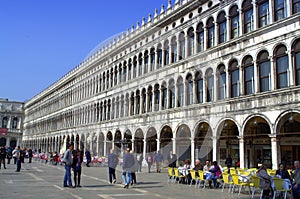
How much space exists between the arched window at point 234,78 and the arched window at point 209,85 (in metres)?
1.80

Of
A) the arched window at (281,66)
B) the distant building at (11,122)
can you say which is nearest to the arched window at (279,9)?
the arched window at (281,66)

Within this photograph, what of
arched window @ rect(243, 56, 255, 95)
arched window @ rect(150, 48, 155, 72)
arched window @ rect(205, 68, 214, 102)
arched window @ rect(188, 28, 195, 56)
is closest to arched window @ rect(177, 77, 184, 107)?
arched window @ rect(188, 28, 195, 56)

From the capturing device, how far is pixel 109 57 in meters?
42.9

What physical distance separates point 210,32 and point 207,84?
13.1 feet

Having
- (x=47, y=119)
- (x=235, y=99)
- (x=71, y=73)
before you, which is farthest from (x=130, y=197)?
(x=47, y=119)

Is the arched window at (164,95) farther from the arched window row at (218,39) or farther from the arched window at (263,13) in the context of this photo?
the arched window at (263,13)

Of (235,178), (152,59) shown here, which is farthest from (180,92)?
(235,178)

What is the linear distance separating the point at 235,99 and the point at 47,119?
2183 inches

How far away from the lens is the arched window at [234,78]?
2245 centimetres

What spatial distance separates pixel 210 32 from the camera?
84.1 feet

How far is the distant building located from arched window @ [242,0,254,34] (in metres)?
93.0

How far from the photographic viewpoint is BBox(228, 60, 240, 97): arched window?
22.5 m

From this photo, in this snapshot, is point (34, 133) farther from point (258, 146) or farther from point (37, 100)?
point (258, 146)

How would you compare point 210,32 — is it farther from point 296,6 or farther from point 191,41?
point 296,6
